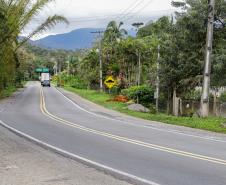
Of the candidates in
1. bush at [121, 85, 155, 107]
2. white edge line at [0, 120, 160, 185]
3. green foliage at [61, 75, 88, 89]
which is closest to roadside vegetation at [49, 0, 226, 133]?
Result: bush at [121, 85, 155, 107]

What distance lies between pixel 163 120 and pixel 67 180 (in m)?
18.5

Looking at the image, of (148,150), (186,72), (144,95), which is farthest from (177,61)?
(148,150)

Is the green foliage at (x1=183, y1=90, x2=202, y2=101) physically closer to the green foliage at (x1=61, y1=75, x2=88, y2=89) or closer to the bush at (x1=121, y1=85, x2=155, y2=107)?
the bush at (x1=121, y1=85, x2=155, y2=107)

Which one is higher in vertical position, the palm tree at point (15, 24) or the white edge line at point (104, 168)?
the palm tree at point (15, 24)

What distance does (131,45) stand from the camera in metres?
64.7

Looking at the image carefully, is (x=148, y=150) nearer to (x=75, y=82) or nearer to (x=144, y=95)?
(x=144, y=95)

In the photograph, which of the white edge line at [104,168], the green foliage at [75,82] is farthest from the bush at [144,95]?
the green foliage at [75,82]

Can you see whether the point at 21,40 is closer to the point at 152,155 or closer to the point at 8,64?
the point at 8,64

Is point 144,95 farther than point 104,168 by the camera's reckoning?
Yes

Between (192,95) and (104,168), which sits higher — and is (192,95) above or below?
below

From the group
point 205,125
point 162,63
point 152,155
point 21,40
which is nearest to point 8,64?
point 21,40

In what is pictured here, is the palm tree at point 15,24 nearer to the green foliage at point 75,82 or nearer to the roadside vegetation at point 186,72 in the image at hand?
the roadside vegetation at point 186,72

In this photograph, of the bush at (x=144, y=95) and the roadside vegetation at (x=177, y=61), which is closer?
the roadside vegetation at (x=177, y=61)

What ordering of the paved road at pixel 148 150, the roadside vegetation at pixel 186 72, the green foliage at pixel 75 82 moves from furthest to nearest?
the green foliage at pixel 75 82 → the roadside vegetation at pixel 186 72 → the paved road at pixel 148 150
